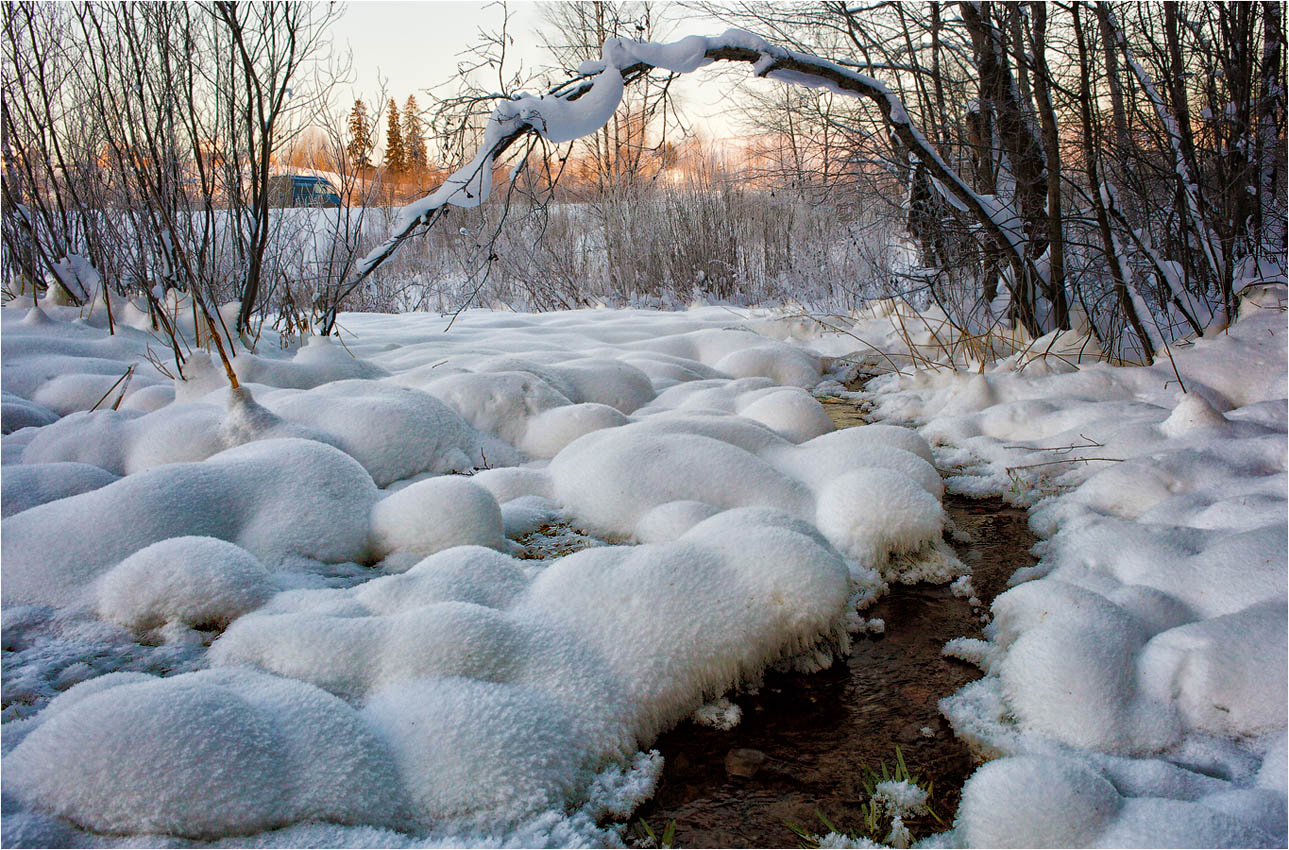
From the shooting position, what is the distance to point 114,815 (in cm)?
98

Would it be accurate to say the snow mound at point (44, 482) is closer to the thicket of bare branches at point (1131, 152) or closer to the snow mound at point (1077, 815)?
the snow mound at point (1077, 815)

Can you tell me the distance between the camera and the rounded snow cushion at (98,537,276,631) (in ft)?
4.89

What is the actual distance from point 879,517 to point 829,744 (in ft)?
2.37

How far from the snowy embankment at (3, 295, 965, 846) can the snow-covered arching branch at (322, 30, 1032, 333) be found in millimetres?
762

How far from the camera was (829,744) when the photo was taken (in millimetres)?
1326

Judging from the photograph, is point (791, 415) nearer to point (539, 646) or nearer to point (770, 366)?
point (770, 366)

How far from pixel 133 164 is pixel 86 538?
2.26 metres

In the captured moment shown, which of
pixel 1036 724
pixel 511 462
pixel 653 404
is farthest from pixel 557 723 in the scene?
pixel 653 404

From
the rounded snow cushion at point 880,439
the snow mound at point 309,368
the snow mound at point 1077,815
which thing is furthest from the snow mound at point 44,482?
the snow mound at point 1077,815

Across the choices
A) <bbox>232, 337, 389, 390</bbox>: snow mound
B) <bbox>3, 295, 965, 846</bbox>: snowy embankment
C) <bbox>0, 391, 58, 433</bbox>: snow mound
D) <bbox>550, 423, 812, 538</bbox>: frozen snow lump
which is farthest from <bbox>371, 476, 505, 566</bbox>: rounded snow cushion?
<bbox>0, 391, 58, 433</bbox>: snow mound

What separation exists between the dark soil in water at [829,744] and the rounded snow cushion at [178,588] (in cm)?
89

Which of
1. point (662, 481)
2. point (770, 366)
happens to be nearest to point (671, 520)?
point (662, 481)

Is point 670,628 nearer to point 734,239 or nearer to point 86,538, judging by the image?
point 86,538

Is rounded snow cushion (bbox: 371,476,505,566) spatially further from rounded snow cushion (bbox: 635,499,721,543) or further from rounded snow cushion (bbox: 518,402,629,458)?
rounded snow cushion (bbox: 518,402,629,458)
